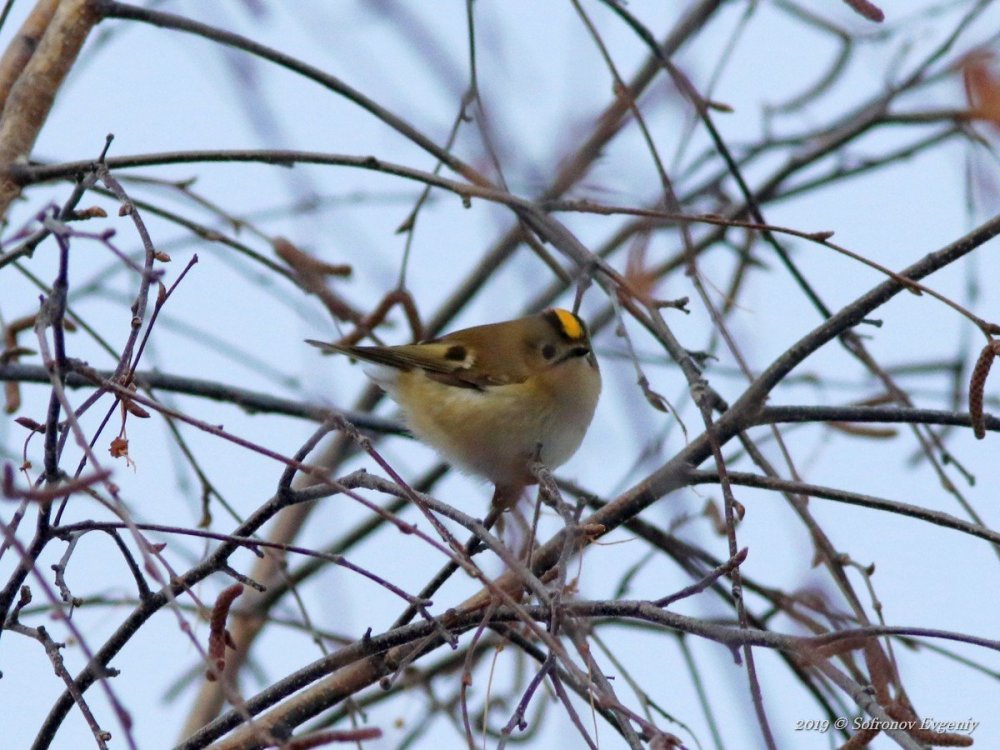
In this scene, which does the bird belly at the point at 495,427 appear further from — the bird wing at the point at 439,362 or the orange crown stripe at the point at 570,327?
the orange crown stripe at the point at 570,327

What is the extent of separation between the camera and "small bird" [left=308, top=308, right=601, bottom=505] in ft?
10.6

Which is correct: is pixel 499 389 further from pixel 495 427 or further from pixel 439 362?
pixel 439 362

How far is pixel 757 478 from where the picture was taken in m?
1.89

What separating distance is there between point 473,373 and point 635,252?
1579mm

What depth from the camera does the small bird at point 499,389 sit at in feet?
10.6

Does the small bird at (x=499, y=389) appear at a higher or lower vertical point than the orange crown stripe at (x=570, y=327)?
lower

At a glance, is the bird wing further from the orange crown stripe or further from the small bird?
the orange crown stripe

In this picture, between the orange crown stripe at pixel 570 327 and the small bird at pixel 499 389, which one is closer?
the small bird at pixel 499 389

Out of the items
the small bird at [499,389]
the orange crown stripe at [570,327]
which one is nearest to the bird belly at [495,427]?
the small bird at [499,389]

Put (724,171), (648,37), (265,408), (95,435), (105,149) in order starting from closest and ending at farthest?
(95,435) → (105,149) → (648,37) → (265,408) → (724,171)

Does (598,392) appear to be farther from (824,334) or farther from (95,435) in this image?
(95,435)

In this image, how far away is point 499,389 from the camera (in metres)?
3.30

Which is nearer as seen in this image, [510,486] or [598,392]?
[510,486]

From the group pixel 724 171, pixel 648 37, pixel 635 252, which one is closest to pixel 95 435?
pixel 635 252
